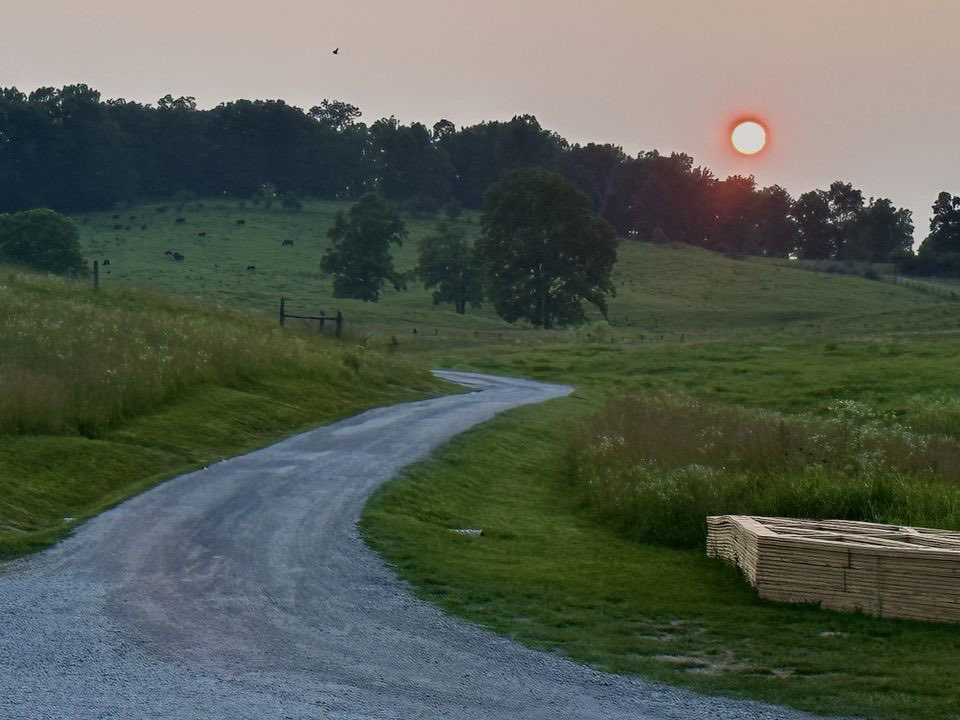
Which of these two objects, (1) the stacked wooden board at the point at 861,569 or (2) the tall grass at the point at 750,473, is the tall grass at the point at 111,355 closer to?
(2) the tall grass at the point at 750,473

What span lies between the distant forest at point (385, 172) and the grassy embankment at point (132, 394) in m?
101

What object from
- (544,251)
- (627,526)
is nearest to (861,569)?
(627,526)

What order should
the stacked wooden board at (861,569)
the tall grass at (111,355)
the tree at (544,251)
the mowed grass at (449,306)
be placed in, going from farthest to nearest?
1. the tree at (544,251)
2. the mowed grass at (449,306)
3. the tall grass at (111,355)
4. the stacked wooden board at (861,569)

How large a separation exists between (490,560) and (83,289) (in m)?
34.3

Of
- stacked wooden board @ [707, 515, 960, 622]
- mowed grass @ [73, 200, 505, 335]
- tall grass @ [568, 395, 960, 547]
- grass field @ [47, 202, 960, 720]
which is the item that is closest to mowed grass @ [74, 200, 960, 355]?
mowed grass @ [73, 200, 505, 335]

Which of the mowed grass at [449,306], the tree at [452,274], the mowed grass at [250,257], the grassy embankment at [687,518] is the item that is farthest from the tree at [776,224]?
the grassy embankment at [687,518]

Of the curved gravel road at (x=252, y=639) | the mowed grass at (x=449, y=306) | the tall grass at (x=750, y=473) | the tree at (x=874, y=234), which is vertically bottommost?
the curved gravel road at (x=252, y=639)

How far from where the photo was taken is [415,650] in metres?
11.4

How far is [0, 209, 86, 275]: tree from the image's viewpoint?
282 feet

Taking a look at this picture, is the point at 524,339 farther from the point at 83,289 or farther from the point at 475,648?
the point at 475,648

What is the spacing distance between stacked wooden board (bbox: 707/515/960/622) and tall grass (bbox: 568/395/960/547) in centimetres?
267

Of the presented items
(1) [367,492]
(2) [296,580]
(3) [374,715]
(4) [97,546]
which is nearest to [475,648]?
(3) [374,715]

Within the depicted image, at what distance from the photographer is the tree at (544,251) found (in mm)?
93062

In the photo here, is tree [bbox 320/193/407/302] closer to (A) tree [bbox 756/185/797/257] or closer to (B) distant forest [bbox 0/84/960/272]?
(B) distant forest [bbox 0/84/960/272]
